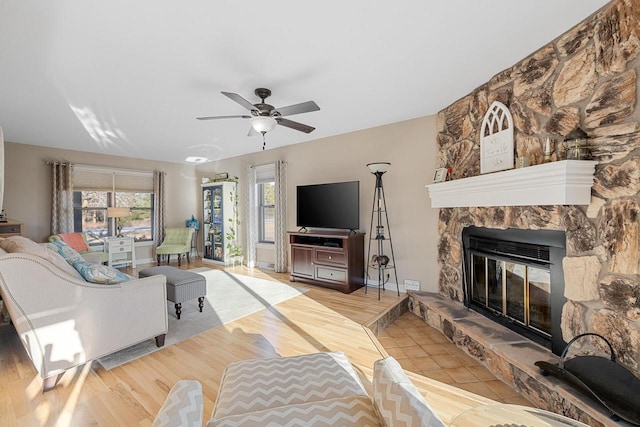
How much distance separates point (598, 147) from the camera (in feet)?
5.79

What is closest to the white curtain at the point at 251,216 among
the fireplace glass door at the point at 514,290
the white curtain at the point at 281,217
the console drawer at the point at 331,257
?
the white curtain at the point at 281,217

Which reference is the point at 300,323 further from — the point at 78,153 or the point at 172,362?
the point at 78,153

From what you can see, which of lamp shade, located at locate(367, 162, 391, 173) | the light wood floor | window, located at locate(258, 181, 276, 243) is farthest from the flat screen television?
the light wood floor

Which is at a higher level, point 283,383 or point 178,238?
point 178,238

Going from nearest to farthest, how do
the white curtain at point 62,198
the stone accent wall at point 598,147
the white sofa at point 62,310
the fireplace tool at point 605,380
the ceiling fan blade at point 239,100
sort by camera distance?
the fireplace tool at point 605,380, the stone accent wall at point 598,147, the white sofa at point 62,310, the ceiling fan blade at point 239,100, the white curtain at point 62,198

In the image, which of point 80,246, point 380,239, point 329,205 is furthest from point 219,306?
point 80,246

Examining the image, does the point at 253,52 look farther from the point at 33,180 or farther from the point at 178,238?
the point at 33,180

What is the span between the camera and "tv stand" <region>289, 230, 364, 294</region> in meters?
3.90

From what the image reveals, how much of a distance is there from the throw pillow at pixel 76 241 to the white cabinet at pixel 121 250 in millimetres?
404

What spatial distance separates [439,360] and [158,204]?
6.31m

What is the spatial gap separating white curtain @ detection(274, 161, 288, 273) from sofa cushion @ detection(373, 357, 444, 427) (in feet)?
13.5

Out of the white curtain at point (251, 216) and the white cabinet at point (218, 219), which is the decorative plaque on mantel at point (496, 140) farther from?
the white cabinet at point (218, 219)

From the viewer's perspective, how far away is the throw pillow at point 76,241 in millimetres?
4820

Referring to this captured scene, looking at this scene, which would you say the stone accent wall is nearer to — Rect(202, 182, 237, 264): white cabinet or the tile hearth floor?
the tile hearth floor
